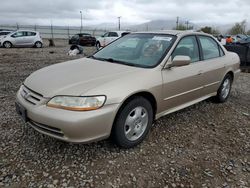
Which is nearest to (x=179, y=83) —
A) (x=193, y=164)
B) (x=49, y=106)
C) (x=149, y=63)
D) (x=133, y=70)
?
(x=149, y=63)

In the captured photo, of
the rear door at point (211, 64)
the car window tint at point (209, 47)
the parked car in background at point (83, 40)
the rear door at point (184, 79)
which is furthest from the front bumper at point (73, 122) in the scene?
the parked car in background at point (83, 40)

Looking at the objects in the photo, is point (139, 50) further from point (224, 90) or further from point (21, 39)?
point (21, 39)

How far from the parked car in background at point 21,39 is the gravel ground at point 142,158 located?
14.3m

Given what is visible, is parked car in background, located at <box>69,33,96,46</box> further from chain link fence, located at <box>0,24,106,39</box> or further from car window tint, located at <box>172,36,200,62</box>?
car window tint, located at <box>172,36,200,62</box>

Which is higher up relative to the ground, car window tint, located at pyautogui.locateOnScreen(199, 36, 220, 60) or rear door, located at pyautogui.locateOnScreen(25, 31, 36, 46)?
rear door, located at pyautogui.locateOnScreen(25, 31, 36, 46)

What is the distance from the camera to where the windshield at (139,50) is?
3.17 meters

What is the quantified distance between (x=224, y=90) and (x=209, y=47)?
1060mm

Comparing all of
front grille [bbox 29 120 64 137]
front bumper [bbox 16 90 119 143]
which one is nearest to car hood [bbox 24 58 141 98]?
front bumper [bbox 16 90 119 143]

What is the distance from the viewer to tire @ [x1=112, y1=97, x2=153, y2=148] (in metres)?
2.60

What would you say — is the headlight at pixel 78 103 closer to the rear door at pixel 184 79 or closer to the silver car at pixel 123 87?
the silver car at pixel 123 87

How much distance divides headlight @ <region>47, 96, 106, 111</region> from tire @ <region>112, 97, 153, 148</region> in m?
0.33

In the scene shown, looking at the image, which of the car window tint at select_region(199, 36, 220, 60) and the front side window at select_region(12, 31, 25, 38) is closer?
the car window tint at select_region(199, 36, 220, 60)

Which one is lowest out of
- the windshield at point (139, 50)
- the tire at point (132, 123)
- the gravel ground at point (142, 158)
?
the gravel ground at point (142, 158)

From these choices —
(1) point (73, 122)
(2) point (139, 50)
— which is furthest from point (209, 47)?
(1) point (73, 122)
